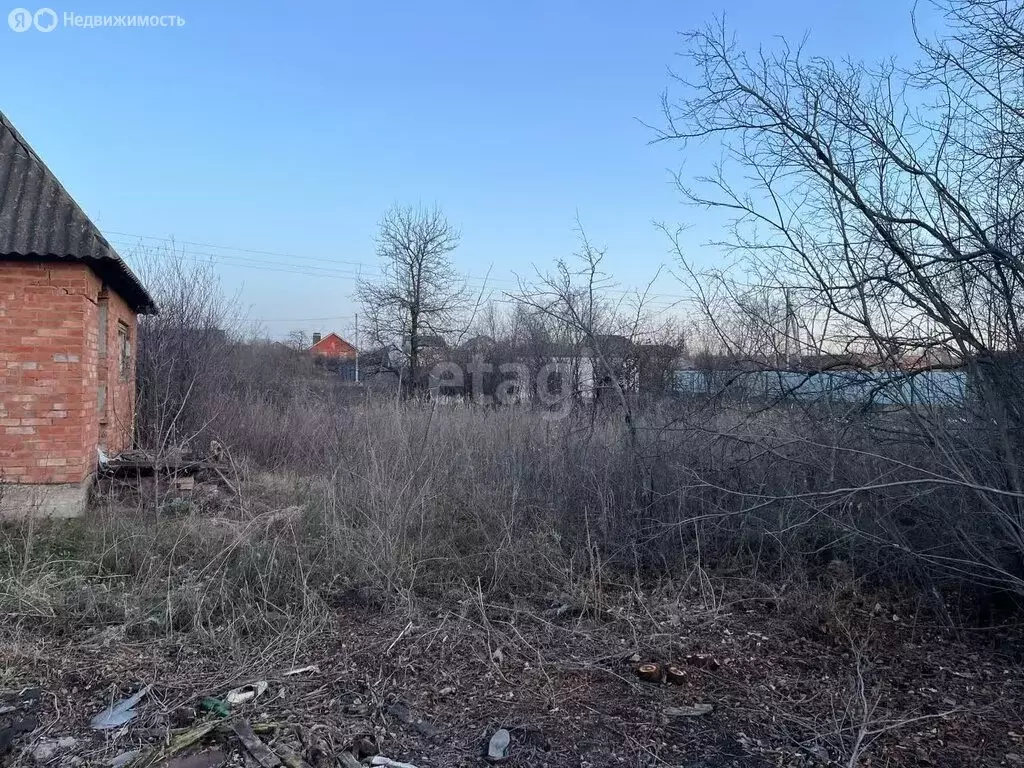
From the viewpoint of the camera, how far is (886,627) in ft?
13.1

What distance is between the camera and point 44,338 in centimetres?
614

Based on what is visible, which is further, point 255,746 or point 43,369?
point 43,369

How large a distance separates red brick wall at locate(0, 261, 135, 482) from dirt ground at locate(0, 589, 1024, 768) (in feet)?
10.4

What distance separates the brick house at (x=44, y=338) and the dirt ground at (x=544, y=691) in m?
3.15

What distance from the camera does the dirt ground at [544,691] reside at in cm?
274

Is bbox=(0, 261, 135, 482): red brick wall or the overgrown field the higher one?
bbox=(0, 261, 135, 482): red brick wall

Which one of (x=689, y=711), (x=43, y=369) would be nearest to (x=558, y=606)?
(x=689, y=711)

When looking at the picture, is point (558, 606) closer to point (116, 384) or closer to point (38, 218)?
point (38, 218)

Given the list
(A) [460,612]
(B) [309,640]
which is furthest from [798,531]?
(B) [309,640]

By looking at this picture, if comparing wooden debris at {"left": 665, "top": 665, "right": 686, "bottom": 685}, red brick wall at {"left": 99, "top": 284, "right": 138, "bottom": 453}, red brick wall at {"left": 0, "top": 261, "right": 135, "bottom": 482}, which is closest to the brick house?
red brick wall at {"left": 0, "top": 261, "right": 135, "bottom": 482}

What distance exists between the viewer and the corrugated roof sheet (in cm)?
594

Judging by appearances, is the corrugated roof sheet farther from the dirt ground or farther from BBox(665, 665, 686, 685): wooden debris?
BBox(665, 665, 686, 685): wooden debris

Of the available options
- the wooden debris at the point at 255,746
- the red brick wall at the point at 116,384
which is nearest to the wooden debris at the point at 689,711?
the wooden debris at the point at 255,746

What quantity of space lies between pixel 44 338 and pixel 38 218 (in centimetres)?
114
